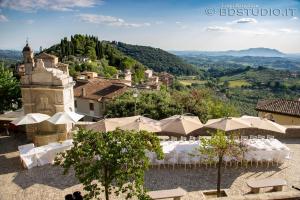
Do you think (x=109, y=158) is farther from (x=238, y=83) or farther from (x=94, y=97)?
→ (x=238, y=83)

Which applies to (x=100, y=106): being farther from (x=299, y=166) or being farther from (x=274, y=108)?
(x=299, y=166)

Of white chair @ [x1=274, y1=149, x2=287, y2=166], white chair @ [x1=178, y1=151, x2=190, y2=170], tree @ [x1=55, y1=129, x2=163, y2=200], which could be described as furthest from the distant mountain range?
white chair @ [x1=274, y1=149, x2=287, y2=166]

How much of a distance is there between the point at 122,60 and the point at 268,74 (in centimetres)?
5850

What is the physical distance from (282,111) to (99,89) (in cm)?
2215

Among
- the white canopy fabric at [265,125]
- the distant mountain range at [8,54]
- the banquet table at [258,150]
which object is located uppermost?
the distant mountain range at [8,54]

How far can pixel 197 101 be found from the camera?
23.8 metres

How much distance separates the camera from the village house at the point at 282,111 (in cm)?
2116

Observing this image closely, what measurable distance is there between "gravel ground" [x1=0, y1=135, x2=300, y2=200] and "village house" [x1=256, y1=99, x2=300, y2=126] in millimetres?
9136

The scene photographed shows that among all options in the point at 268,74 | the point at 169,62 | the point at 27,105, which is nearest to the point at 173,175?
the point at 27,105

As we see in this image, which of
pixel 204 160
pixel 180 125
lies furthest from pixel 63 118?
pixel 204 160

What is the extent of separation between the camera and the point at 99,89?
37812 millimetres

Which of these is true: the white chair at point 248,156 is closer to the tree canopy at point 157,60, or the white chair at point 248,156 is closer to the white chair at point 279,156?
the white chair at point 279,156

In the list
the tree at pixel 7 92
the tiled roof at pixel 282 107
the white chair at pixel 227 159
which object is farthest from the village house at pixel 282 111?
the tree at pixel 7 92

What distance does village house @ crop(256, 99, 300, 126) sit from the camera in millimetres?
21156
